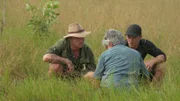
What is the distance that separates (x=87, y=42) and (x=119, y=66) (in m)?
3.52

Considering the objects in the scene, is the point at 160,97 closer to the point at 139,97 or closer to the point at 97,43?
the point at 139,97

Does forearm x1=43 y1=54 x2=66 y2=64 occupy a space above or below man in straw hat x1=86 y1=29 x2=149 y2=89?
below

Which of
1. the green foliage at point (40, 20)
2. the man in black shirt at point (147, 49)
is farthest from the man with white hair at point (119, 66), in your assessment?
the green foliage at point (40, 20)

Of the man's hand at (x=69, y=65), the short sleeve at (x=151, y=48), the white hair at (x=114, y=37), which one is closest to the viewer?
the white hair at (x=114, y=37)

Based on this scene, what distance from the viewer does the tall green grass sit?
456 cm

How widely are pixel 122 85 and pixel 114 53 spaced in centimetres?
38

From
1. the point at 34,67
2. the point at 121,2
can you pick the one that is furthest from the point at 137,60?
the point at 121,2

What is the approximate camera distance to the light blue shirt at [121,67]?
4.57 meters

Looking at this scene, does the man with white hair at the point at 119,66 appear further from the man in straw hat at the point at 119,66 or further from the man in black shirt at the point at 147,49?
the man in black shirt at the point at 147,49

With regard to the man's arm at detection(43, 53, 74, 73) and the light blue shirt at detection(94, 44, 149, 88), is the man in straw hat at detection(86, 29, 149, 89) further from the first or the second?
the man's arm at detection(43, 53, 74, 73)

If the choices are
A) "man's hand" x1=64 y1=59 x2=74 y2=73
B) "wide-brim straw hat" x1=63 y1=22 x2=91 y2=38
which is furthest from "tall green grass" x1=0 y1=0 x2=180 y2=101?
"wide-brim straw hat" x1=63 y1=22 x2=91 y2=38

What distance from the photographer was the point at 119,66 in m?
4.62

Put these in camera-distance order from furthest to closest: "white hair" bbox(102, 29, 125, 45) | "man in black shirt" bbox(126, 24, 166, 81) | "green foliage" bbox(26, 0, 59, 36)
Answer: "green foliage" bbox(26, 0, 59, 36), "man in black shirt" bbox(126, 24, 166, 81), "white hair" bbox(102, 29, 125, 45)

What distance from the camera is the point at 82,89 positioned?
15.4 feet
